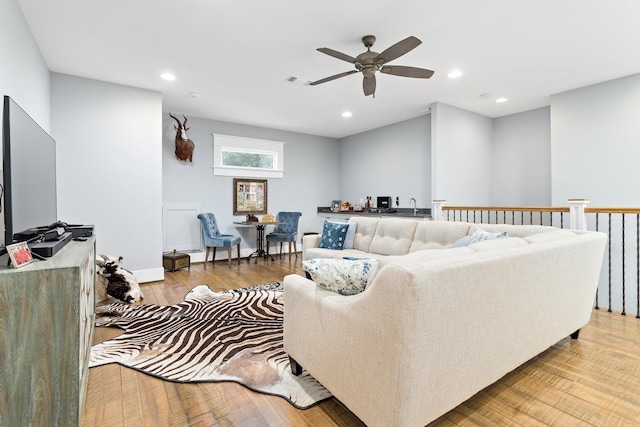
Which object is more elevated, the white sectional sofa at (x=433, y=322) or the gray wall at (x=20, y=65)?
the gray wall at (x=20, y=65)

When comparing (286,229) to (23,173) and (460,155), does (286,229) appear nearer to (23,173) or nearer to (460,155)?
(460,155)

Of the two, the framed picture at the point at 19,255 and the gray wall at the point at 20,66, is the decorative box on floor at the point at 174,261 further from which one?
the framed picture at the point at 19,255

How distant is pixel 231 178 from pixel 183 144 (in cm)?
109

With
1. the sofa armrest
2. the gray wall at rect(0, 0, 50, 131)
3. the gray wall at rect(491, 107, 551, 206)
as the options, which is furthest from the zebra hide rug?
the gray wall at rect(491, 107, 551, 206)

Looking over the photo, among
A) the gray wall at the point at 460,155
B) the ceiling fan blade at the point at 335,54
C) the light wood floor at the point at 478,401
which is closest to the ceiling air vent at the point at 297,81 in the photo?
the ceiling fan blade at the point at 335,54

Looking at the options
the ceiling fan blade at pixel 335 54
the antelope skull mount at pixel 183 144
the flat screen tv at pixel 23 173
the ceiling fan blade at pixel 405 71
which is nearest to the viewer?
the flat screen tv at pixel 23 173

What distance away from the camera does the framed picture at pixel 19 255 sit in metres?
1.24

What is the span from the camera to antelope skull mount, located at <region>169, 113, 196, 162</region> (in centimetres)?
532

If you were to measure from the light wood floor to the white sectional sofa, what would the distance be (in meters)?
0.18

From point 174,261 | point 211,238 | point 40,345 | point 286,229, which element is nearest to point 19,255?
point 40,345

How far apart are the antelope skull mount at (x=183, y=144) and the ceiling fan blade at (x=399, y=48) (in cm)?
376

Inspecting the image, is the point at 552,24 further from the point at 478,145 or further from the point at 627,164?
the point at 478,145

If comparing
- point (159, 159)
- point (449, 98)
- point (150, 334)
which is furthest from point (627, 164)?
point (159, 159)

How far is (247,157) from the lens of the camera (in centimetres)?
630
